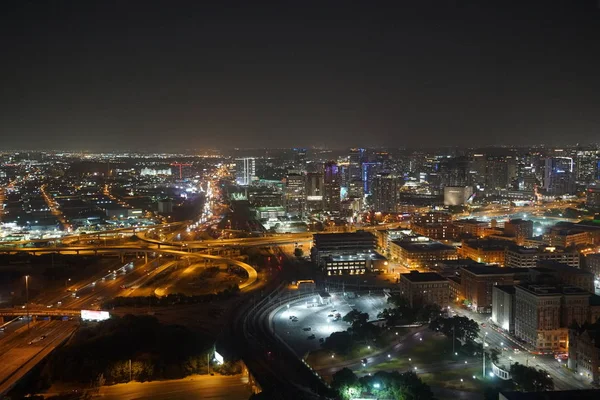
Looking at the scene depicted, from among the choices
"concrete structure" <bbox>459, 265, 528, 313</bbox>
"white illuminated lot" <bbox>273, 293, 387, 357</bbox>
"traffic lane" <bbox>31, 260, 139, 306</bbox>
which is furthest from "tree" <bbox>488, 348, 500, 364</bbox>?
"traffic lane" <bbox>31, 260, 139, 306</bbox>

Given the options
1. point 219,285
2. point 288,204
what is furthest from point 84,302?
point 288,204

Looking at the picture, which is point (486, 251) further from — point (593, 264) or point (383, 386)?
point (383, 386)

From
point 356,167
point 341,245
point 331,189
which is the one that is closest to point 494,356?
point 341,245

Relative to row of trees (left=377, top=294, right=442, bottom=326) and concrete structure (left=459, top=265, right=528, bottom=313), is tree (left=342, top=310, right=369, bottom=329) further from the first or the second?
concrete structure (left=459, top=265, right=528, bottom=313)

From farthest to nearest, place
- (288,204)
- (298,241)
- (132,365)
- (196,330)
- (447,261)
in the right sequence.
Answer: (288,204) → (298,241) → (447,261) → (196,330) → (132,365)

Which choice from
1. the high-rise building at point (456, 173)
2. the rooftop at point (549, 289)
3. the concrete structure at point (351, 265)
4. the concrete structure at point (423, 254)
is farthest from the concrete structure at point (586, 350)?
the high-rise building at point (456, 173)

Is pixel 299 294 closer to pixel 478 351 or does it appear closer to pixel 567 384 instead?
pixel 478 351
